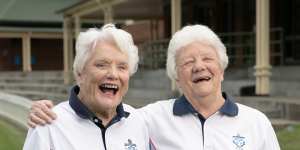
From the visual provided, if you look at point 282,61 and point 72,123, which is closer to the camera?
point 72,123

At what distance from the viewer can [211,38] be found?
12.2 feet

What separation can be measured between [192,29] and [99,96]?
753mm

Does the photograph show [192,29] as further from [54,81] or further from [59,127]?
[54,81]

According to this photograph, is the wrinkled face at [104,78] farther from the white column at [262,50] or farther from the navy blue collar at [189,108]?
the white column at [262,50]

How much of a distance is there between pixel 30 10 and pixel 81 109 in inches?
1487

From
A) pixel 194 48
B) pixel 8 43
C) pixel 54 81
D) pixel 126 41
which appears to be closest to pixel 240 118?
pixel 194 48

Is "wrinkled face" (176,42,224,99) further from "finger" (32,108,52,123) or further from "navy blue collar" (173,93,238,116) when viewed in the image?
"finger" (32,108,52,123)

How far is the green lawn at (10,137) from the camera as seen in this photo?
10690 mm

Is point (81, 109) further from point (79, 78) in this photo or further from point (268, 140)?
point (268, 140)

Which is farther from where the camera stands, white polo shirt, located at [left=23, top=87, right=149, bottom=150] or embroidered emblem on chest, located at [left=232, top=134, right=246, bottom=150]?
embroidered emblem on chest, located at [left=232, top=134, right=246, bottom=150]

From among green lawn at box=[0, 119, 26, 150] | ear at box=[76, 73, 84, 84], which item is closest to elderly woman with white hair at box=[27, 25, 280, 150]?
ear at box=[76, 73, 84, 84]

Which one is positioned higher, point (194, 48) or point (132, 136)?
point (194, 48)

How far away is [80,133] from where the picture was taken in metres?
3.37

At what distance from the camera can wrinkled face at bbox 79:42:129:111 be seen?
3.36 meters
